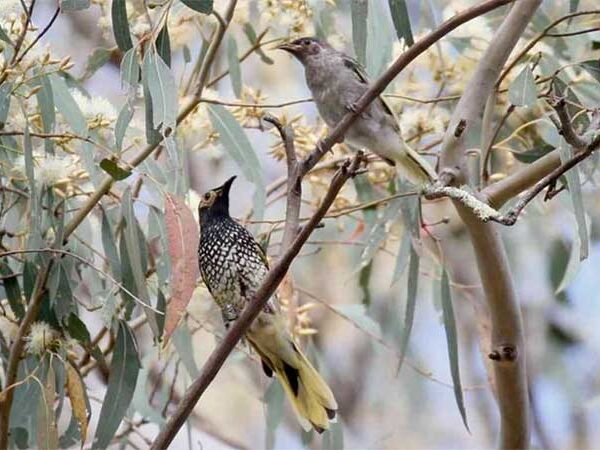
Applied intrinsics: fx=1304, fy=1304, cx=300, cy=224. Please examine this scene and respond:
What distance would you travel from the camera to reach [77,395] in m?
2.19

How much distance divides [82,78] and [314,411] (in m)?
0.84

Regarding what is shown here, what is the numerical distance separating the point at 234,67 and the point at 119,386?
715 millimetres

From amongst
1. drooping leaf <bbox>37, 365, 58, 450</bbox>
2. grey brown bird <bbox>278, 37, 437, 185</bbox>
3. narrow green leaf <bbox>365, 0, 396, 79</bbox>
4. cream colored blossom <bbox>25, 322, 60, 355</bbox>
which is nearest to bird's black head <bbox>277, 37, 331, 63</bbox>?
grey brown bird <bbox>278, 37, 437, 185</bbox>

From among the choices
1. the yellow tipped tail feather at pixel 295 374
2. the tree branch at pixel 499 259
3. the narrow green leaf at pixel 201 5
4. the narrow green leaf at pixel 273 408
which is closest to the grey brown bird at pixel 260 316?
the yellow tipped tail feather at pixel 295 374

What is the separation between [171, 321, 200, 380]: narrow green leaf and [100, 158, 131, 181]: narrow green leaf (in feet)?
1.85

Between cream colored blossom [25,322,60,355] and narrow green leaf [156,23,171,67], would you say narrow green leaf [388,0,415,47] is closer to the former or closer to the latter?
narrow green leaf [156,23,171,67]

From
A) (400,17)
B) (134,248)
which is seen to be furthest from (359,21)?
(134,248)

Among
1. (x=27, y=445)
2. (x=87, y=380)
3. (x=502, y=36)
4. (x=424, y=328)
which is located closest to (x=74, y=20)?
(x=424, y=328)

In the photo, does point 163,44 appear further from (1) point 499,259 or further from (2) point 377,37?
(1) point 499,259

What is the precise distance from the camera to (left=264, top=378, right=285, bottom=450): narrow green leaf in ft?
9.20

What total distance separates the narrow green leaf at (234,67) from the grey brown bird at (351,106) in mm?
98

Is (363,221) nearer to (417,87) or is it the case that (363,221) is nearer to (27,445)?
(417,87)

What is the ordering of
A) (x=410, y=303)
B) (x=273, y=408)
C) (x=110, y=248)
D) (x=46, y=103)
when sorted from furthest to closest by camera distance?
(x=273, y=408), (x=410, y=303), (x=110, y=248), (x=46, y=103)

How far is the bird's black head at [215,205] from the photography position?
2848mm
